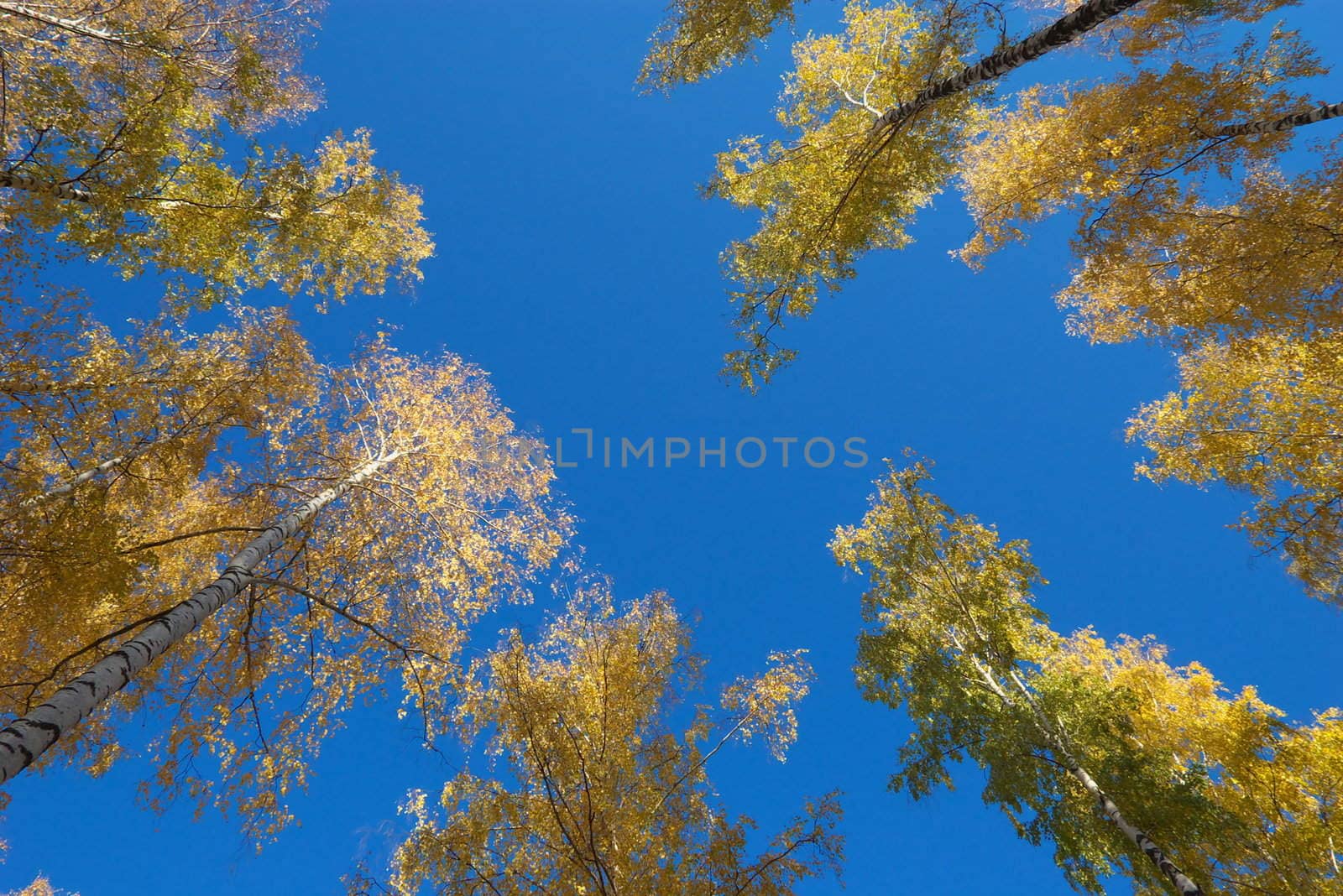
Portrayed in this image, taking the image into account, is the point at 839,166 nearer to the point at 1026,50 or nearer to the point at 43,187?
the point at 1026,50

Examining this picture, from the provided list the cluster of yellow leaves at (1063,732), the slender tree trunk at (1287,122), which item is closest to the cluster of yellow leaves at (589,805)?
the cluster of yellow leaves at (1063,732)

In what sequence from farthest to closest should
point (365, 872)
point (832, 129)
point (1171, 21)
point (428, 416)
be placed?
point (428, 416), point (832, 129), point (1171, 21), point (365, 872)

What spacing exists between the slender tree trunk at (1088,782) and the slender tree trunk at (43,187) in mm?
11352

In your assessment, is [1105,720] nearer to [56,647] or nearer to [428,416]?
[428,416]

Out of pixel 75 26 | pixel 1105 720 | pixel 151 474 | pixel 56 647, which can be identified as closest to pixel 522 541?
pixel 151 474

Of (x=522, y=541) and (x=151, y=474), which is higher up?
(x=522, y=541)

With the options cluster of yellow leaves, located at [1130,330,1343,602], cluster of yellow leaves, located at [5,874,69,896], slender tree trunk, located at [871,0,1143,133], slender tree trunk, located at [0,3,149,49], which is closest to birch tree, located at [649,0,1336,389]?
slender tree trunk, located at [871,0,1143,133]

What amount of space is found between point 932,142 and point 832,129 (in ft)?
8.28

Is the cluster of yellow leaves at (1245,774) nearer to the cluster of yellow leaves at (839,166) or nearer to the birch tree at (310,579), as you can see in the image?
the cluster of yellow leaves at (839,166)

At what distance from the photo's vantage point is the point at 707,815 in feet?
16.7

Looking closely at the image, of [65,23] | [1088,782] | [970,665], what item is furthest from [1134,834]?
[65,23]

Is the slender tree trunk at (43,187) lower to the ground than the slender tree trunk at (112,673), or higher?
higher

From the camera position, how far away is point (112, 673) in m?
3.42

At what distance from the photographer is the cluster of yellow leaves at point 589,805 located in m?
4.14
